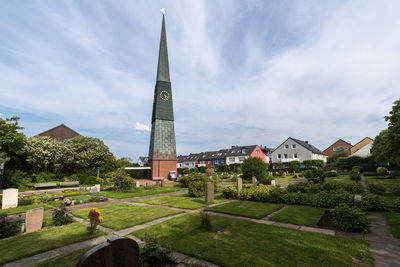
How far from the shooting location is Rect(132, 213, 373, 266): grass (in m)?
4.88

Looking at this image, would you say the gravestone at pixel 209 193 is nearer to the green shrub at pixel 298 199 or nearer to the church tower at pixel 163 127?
the green shrub at pixel 298 199

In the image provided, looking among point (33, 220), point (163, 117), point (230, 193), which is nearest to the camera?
point (33, 220)

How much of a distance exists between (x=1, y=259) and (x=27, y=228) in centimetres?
295

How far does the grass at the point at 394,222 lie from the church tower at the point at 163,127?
105 ft

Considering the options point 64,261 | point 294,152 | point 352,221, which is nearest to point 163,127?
point 64,261

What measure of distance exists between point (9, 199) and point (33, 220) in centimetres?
802

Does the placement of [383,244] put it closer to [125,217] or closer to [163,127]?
[125,217]

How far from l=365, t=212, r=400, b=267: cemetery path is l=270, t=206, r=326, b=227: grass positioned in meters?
1.94

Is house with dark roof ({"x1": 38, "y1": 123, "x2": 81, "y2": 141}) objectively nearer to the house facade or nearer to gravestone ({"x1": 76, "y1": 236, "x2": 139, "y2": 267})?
gravestone ({"x1": 76, "y1": 236, "x2": 139, "y2": 267})

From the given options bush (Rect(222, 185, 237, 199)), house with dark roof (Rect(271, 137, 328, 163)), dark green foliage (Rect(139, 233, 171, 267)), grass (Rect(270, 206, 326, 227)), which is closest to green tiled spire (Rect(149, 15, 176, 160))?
bush (Rect(222, 185, 237, 199))

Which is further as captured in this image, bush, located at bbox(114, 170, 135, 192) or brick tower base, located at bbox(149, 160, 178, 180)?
brick tower base, located at bbox(149, 160, 178, 180)

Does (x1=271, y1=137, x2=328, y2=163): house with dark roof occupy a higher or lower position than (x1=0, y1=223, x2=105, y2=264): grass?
higher

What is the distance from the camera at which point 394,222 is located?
776cm

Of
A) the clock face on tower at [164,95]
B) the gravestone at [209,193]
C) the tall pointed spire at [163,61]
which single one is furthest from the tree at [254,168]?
the tall pointed spire at [163,61]
